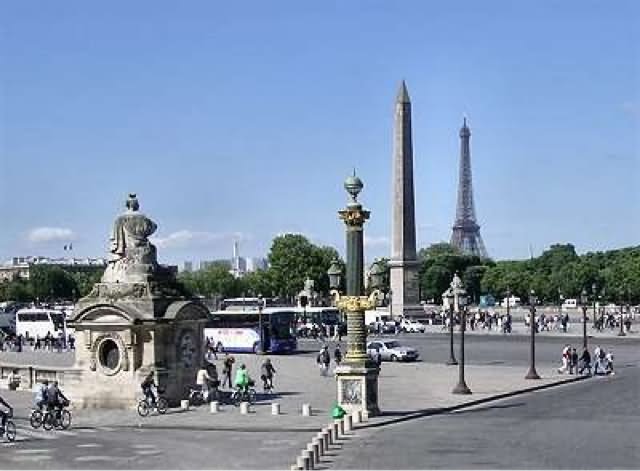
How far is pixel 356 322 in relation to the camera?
31828mm

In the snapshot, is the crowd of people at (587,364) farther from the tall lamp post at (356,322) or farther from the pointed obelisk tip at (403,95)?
the pointed obelisk tip at (403,95)

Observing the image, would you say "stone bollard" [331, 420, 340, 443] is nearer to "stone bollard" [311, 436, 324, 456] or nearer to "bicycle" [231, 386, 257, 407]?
"stone bollard" [311, 436, 324, 456]

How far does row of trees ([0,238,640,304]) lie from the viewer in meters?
134

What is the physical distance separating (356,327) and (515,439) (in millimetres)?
7338

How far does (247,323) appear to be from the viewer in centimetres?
6619

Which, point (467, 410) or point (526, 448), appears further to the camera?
point (467, 410)

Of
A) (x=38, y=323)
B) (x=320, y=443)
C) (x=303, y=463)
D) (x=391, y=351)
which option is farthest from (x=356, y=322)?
(x=38, y=323)

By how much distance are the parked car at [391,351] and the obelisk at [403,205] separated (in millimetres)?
31321

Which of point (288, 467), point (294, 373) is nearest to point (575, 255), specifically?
point (294, 373)

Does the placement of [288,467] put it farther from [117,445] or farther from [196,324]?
[196,324]

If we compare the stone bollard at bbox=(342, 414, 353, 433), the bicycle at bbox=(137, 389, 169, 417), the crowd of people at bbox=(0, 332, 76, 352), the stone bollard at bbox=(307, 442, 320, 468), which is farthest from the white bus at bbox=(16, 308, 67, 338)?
the stone bollard at bbox=(307, 442, 320, 468)

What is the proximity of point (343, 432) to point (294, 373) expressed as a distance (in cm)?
2304

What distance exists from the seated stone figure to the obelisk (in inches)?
2045

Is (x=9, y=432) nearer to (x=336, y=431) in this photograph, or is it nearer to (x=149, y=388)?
(x=149, y=388)
